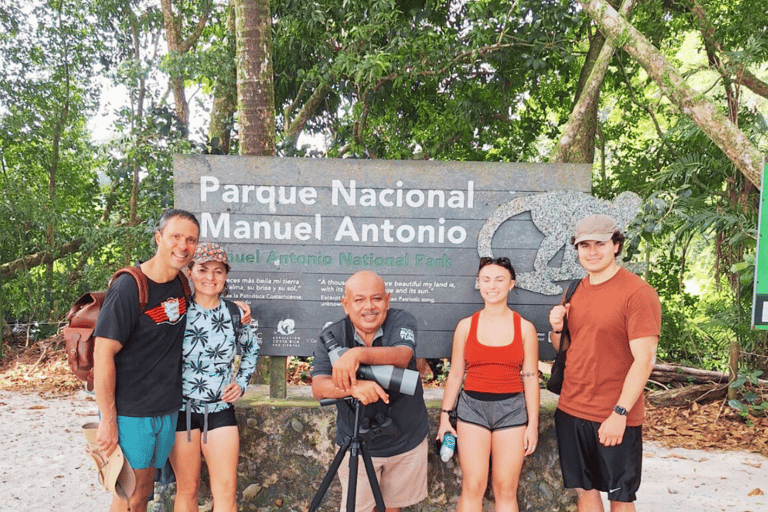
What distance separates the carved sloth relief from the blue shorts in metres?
1.95

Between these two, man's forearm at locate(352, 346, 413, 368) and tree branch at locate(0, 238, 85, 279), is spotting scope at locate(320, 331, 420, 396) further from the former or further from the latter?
tree branch at locate(0, 238, 85, 279)

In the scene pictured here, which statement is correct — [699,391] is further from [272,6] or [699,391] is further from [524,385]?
[272,6]

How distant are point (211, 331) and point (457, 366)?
4.05ft

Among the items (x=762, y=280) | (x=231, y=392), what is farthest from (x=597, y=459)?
(x=231, y=392)

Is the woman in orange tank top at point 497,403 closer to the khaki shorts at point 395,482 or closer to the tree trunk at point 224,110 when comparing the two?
the khaki shorts at point 395,482

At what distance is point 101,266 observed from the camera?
9547 millimetres

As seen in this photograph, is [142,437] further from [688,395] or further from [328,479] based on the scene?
[688,395]

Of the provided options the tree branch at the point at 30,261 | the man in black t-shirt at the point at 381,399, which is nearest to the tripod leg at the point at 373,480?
the man in black t-shirt at the point at 381,399

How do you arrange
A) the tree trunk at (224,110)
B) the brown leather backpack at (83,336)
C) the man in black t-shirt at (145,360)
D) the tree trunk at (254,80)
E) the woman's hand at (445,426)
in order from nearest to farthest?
1. the man in black t-shirt at (145,360)
2. the brown leather backpack at (83,336)
3. the woman's hand at (445,426)
4. the tree trunk at (254,80)
5. the tree trunk at (224,110)

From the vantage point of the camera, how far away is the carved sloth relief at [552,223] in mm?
3383

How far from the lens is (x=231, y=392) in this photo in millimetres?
2773

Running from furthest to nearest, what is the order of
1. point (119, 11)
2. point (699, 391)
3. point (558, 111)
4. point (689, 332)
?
point (558, 111)
point (119, 11)
point (689, 332)
point (699, 391)

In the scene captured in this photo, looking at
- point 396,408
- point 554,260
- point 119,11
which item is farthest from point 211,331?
point 119,11

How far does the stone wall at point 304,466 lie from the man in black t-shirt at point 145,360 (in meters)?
0.79
